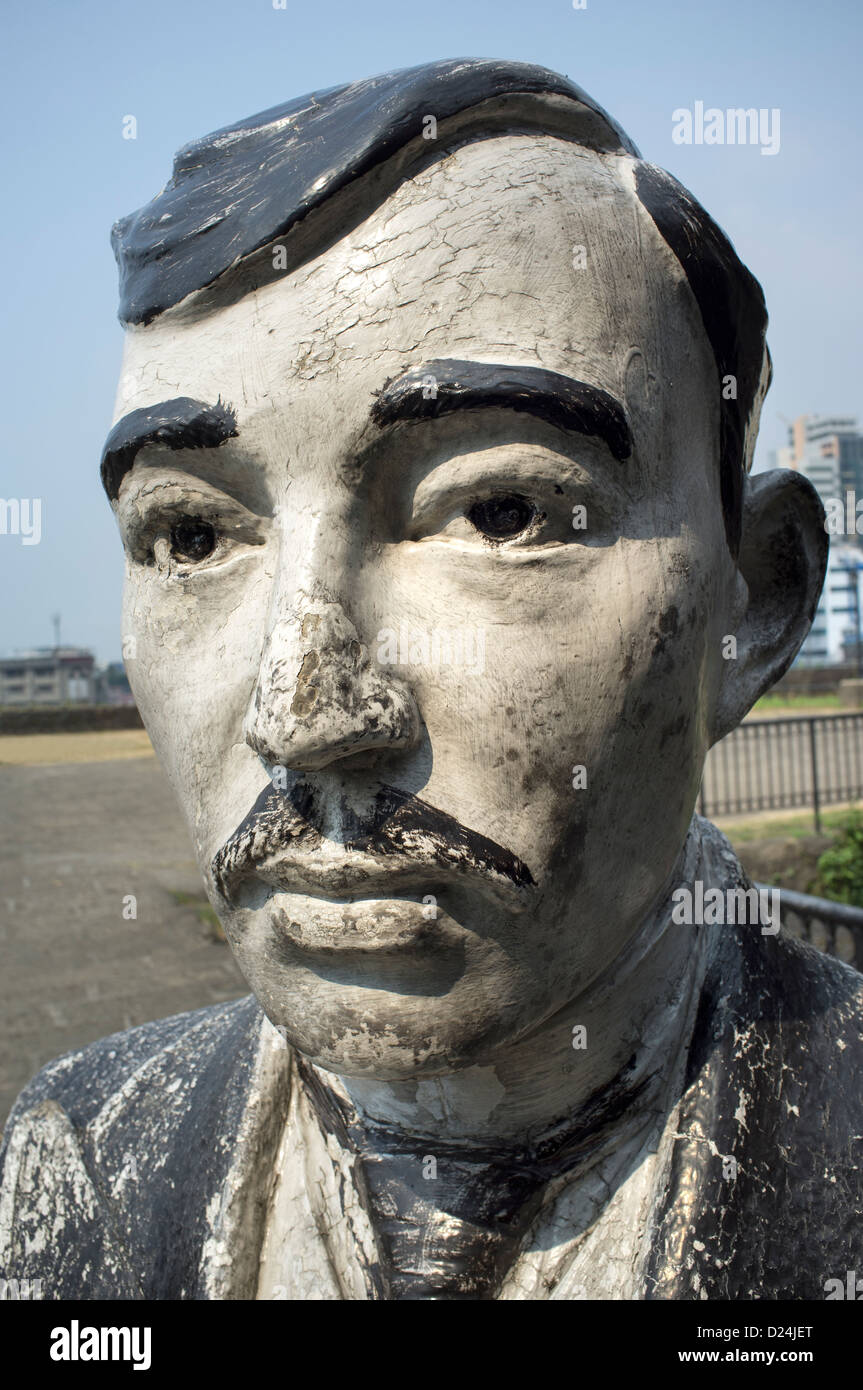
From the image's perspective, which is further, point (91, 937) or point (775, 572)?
point (91, 937)

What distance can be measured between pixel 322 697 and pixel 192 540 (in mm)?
335

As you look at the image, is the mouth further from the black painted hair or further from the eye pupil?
the black painted hair

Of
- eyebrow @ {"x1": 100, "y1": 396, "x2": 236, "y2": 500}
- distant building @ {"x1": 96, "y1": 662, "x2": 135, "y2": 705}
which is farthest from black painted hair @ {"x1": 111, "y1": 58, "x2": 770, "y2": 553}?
distant building @ {"x1": 96, "y1": 662, "x2": 135, "y2": 705}

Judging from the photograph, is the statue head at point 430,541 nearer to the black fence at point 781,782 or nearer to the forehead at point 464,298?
the forehead at point 464,298

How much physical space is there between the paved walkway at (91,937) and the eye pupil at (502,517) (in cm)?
429

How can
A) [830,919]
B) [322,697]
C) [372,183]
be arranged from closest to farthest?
[322,697] → [372,183] → [830,919]

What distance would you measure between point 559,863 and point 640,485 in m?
0.41

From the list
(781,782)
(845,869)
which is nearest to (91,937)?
(845,869)

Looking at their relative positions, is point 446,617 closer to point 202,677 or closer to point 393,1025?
point 202,677

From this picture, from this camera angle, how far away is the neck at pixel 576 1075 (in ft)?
4.20

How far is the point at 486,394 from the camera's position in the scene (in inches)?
41.6

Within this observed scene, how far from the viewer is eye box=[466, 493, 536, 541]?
1107mm
